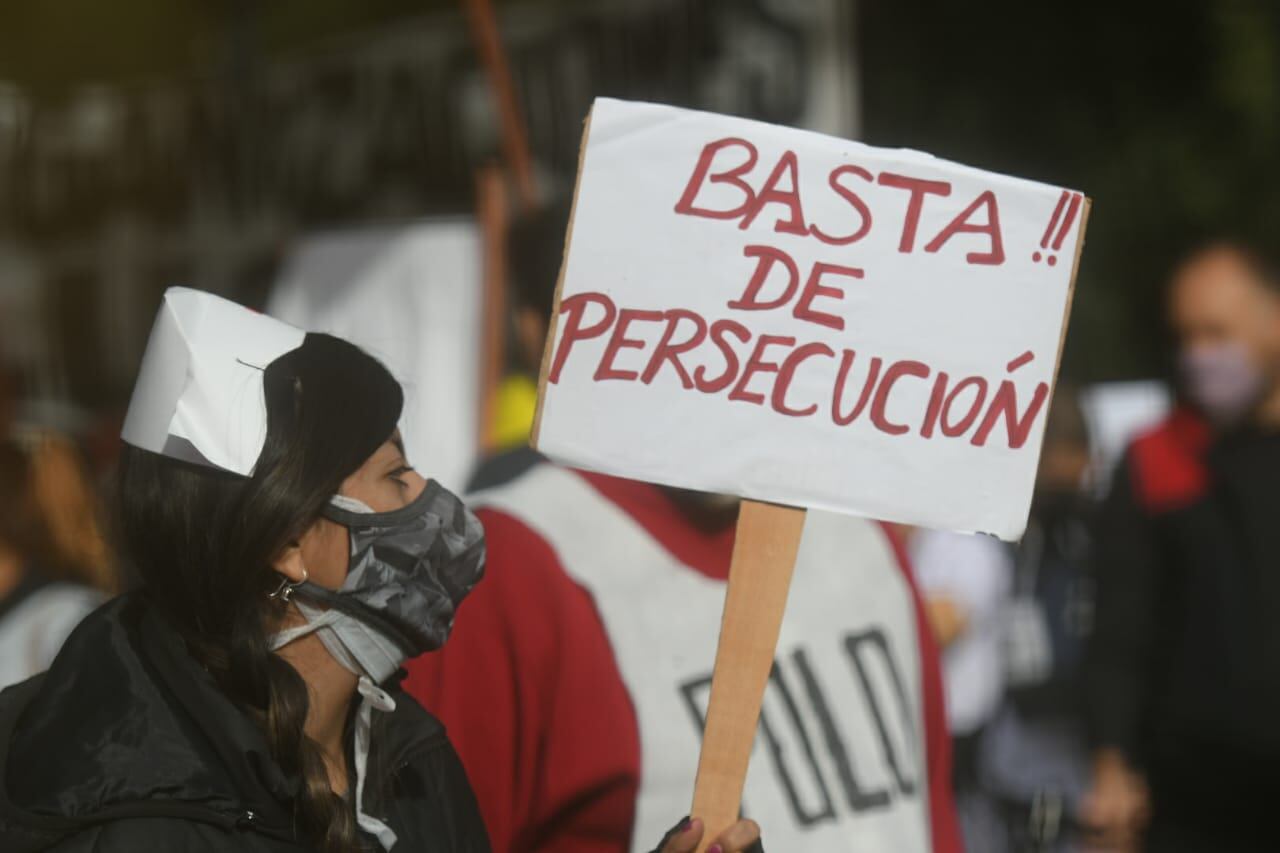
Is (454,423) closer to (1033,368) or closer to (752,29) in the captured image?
(752,29)

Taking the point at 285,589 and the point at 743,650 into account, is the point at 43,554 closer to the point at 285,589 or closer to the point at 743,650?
the point at 285,589

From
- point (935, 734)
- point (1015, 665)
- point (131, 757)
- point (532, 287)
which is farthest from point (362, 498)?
point (1015, 665)

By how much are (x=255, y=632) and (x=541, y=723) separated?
52 cm

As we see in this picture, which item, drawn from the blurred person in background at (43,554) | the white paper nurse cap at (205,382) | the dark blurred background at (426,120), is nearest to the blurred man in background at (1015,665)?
the dark blurred background at (426,120)

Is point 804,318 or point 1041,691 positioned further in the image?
point 1041,691

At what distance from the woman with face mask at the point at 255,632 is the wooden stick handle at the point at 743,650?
0.16ft

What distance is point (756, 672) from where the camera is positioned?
191 centimetres

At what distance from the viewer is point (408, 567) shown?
1.83m

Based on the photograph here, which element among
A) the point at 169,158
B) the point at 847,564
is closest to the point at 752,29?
the point at 169,158

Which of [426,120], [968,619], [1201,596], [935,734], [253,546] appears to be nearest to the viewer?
[253,546]

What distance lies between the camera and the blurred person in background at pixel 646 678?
6.97 feet

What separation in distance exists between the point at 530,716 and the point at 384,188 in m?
3.83

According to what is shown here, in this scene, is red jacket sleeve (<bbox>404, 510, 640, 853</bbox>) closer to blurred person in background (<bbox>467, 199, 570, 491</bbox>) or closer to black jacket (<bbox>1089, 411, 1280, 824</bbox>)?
blurred person in background (<bbox>467, 199, 570, 491</bbox>)

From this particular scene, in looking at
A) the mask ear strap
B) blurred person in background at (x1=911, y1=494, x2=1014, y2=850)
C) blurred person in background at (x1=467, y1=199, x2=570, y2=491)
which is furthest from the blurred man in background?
the mask ear strap
